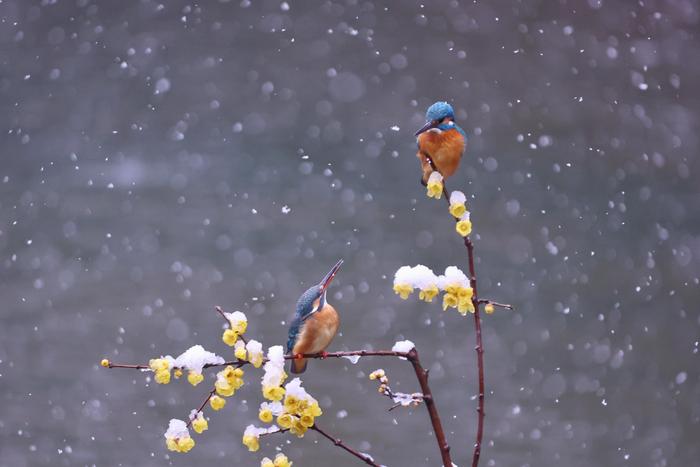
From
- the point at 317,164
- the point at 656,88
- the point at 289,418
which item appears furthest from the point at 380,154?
the point at 289,418

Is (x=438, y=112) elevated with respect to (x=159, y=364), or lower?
elevated

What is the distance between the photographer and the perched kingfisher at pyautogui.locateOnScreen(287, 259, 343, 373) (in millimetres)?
614

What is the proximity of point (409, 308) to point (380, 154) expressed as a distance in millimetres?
324

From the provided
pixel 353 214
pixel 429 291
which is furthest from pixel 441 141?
pixel 353 214

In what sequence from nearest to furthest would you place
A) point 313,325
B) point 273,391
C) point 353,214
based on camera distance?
1. point 273,391
2. point 313,325
3. point 353,214

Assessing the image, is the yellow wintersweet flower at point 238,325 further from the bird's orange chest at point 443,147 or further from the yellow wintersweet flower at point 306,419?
the bird's orange chest at point 443,147

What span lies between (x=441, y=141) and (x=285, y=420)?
226mm

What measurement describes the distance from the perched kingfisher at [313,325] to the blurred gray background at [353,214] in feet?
3.09

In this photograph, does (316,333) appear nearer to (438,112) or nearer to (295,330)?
(295,330)

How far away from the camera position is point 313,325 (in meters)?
0.61

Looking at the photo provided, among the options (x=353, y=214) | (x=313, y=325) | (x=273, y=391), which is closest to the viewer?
(x=273, y=391)

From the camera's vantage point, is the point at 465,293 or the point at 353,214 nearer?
the point at 465,293

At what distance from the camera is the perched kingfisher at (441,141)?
0.56 m

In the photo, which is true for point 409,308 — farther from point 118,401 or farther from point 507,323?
point 118,401
